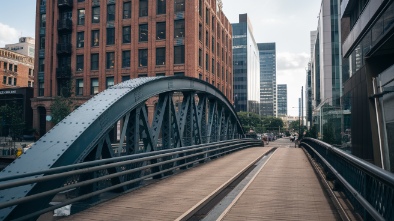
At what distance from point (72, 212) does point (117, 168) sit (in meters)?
1.47

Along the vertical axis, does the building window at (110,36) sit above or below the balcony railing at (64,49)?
above

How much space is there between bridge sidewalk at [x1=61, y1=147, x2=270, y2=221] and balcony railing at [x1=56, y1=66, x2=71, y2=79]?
126 feet

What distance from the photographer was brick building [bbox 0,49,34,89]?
6194 cm

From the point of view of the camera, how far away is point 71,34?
45.1 metres

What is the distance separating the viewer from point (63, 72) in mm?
44250

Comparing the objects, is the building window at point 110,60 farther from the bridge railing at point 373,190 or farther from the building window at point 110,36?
the bridge railing at point 373,190

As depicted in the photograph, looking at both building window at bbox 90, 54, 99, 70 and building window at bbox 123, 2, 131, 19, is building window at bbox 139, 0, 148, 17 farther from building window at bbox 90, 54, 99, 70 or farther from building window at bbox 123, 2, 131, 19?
building window at bbox 90, 54, 99, 70

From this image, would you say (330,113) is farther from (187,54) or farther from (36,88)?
(36,88)

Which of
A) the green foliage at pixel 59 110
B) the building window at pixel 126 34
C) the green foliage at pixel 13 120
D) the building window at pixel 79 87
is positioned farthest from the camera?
the building window at pixel 79 87

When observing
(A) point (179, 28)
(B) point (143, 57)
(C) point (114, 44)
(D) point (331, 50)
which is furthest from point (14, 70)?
(D) point (331, 50)

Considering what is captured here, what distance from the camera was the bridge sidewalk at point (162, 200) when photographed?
5711mm

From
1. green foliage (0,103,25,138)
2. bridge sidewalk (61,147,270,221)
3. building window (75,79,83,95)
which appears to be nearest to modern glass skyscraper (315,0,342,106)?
building window (75,79,83,95)

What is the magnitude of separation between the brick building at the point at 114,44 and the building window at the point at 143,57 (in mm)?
131

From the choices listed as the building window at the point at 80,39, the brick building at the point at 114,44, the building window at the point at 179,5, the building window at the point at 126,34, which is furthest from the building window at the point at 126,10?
the building window at the point at 80,39
